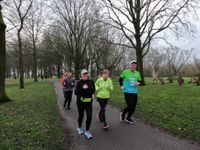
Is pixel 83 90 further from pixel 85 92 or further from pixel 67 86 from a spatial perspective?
pixel 67 86

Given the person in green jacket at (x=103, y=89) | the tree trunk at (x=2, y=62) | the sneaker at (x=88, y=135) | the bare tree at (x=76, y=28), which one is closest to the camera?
the sneaker at (x=88, y=135)

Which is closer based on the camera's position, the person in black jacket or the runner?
the person in black jacket

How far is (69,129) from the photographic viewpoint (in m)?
6.50

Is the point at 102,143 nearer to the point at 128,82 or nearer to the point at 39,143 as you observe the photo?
the point at 39,143

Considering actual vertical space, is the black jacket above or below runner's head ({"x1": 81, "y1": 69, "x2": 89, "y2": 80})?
below

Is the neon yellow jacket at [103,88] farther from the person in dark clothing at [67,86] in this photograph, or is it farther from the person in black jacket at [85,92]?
the person in dark clothing at [67,86]

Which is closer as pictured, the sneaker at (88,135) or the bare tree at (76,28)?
the sneaker at (88,135)

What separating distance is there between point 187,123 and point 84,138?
337 centimetres

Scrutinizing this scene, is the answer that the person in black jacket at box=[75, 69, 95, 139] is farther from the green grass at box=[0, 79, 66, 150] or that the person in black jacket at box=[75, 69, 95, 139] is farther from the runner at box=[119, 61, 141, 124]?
the runner at box=[119, 61, 141, 124]

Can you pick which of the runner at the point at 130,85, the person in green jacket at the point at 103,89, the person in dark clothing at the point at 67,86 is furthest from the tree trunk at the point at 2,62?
the runner at the point at 130,85

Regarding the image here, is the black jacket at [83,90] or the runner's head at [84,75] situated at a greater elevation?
the runner's head at [84,75]

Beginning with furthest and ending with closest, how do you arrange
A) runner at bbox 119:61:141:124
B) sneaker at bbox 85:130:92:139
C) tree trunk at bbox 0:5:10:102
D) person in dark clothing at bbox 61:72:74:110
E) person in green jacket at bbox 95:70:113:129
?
tree trunk at bbox 0:5:10:102 → person in dark clothing at bbox 61:72:74:110 → runner at bbox 119:61:141:124 → person in green jacket at bbox 95:70:113:129 → sneaker at bbox 85:130:92:139

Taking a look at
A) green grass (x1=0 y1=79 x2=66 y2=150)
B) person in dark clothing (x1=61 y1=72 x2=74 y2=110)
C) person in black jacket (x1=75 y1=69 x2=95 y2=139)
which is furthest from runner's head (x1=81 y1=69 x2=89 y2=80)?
person in dark clothing (x1=61 y1=72 x2=74 y2=110)

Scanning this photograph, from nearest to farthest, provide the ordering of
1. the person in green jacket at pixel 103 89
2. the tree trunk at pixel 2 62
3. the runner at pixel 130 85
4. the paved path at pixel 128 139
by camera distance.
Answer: the paved path at pixel 128 139, the person in green jacket at pixel 103 89, the runner at pixel 130 85, the tree trunk at pixel 2 62
